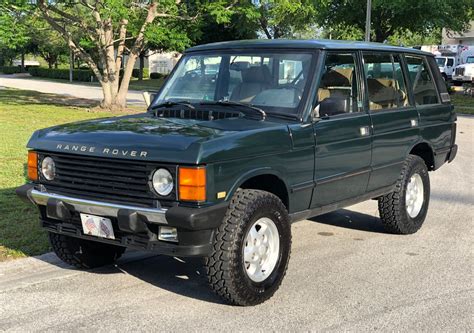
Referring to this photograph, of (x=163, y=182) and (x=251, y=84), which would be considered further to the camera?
(x=251, y=84)

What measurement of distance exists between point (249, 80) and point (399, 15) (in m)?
29.1

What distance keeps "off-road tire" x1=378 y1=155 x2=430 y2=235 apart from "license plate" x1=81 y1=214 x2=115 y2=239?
3123 millimetres

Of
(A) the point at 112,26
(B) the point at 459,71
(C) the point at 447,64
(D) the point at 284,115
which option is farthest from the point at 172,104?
(C) the point at 447,64

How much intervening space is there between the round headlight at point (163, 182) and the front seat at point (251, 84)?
138 centimetres

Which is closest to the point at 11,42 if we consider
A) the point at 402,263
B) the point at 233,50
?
the point at 233,50

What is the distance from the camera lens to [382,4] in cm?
2905

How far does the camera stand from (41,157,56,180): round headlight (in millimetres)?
4355

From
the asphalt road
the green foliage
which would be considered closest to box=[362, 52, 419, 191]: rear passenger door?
the asphalt road

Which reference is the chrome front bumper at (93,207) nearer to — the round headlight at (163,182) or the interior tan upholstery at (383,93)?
the round headlight at (163,182)

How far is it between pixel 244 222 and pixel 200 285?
949 mm

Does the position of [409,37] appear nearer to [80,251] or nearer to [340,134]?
[340,134]

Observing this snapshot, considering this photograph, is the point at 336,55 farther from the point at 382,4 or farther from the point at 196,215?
the point at 382,4

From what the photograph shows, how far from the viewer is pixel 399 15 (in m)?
31.6

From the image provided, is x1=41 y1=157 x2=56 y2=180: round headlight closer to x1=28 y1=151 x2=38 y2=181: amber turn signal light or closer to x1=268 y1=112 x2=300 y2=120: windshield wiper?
x1=28 y1=151 x2=38 y2=181: amber turn signal light
